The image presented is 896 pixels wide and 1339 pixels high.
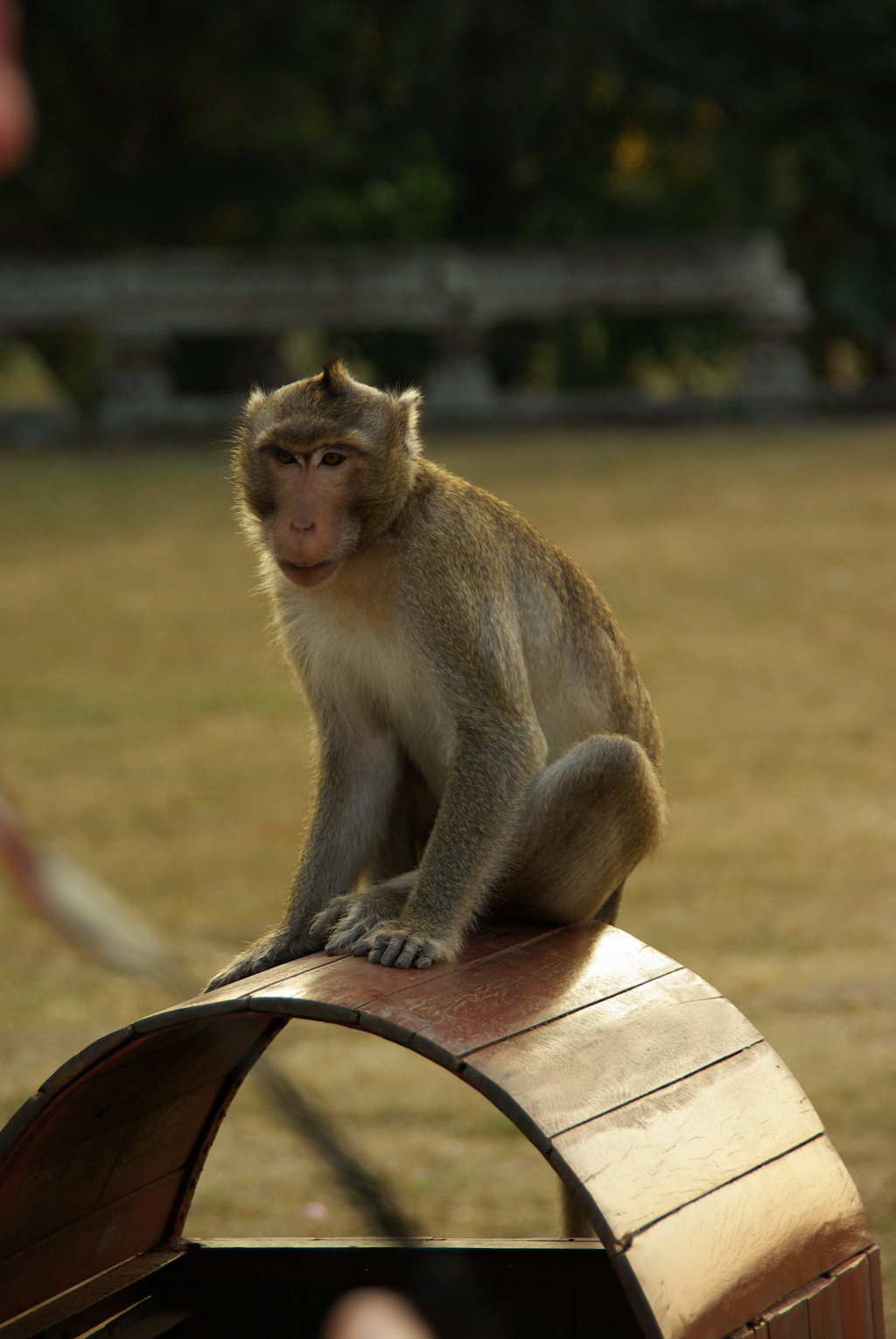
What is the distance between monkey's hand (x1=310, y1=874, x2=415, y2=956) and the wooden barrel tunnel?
0.30ft

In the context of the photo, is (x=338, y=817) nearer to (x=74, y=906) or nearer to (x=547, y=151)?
(x=74, y=906)

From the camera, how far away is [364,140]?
14.6 metres

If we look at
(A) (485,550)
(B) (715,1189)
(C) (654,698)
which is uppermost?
(A) (485,550)

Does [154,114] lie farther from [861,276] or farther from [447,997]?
[447,997]

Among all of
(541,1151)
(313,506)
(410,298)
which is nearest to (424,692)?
(313,506)

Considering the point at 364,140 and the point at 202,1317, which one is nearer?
the point at 202,1317

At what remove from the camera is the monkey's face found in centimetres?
242

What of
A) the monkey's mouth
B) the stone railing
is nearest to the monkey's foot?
the monkey's mouth

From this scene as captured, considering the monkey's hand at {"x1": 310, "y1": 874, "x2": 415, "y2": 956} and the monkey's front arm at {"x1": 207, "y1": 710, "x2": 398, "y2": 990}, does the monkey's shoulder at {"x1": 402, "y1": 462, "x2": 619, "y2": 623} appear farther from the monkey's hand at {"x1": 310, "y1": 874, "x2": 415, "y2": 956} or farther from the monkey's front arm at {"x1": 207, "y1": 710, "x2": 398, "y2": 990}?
the monkey's hand at {"x1": 310, "y1": 874, "x2": 415, "y2": 956}

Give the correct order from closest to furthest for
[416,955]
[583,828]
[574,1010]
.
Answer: [574,1010] < [416,955] < [583,828]

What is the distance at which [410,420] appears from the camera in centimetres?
262

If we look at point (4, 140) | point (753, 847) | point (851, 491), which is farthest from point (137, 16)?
point (4, 140)

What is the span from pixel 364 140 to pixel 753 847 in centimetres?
1083

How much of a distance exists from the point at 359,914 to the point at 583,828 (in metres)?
0.38
